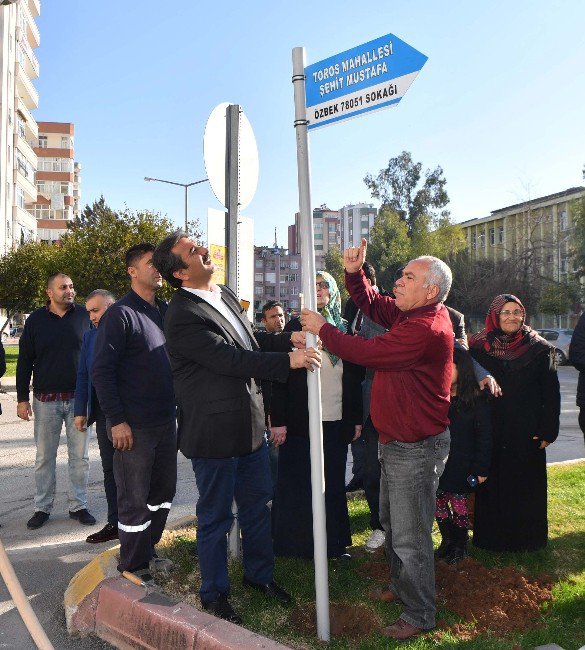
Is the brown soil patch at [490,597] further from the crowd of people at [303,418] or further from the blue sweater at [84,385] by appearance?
the blue sweater at [84,385]

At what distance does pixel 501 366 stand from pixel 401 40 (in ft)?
8.57

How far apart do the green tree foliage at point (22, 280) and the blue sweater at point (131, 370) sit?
21.6 meters

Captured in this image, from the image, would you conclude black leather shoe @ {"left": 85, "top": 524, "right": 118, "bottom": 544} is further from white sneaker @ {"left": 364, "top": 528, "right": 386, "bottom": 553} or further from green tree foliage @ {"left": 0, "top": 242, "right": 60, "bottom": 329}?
green tree foliage @ {"left": 0, "top": 242, "right": 60, "bottom": 329}

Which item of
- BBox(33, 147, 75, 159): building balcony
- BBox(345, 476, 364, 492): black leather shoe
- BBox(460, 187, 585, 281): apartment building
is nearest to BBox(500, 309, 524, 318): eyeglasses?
BBox(345, 476, 364, 492): black leather shoe

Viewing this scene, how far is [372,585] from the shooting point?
164 inches

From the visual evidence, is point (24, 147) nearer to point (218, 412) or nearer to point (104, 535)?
point (104, 535)

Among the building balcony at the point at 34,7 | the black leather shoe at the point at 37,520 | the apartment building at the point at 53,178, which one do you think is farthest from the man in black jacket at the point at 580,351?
the apartment building at the point at 53,178

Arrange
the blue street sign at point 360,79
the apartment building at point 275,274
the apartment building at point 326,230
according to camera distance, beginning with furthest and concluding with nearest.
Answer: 1. the apartment building at point 326,230
2. the apartment building at point 275,274
3. the blue street sign at point 360,79

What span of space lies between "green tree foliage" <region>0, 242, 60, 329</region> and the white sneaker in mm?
22007

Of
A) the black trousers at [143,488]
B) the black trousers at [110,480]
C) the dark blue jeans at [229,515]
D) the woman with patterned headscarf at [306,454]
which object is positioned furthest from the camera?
the black trousers at [110,480]

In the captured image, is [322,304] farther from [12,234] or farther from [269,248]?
[269,248]

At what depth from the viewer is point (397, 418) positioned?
3541mm

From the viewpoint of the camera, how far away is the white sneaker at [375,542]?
4.86 meters

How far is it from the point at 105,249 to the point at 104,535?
71.4 feet
